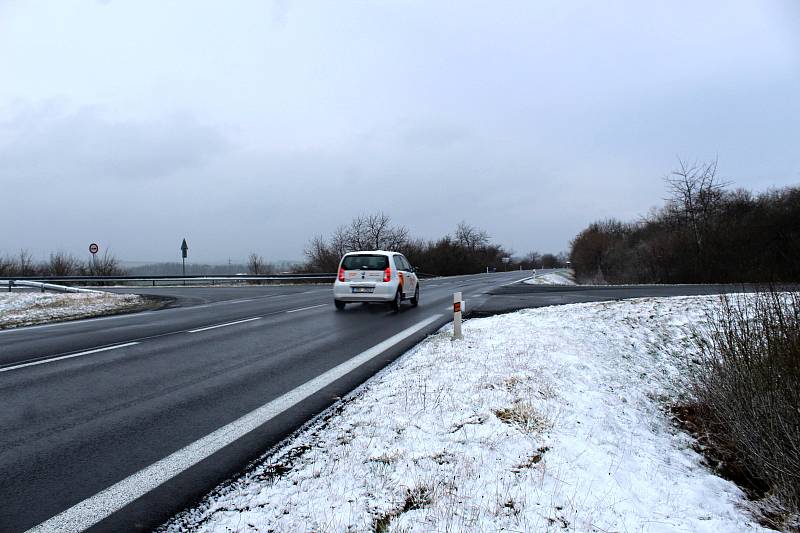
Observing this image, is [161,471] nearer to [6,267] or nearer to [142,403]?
[142,403]

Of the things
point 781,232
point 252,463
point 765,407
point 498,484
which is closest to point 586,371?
point 765,407

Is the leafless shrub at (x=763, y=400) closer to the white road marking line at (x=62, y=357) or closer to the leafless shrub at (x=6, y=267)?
the white road marking line at (x=62, y=357)

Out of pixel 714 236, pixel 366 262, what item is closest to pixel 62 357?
pixel 366 262

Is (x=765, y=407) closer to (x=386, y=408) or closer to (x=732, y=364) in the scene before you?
(x=732, y=364)

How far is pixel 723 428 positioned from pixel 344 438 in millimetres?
4626

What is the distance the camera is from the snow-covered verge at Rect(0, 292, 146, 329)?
46.3 feet

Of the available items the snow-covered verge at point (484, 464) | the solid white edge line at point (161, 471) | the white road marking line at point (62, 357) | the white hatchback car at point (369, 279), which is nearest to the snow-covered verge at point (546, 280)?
the white hatchback car at point (369, 279)

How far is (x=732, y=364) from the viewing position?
5555 mm

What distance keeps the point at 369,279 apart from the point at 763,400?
10.1 metres

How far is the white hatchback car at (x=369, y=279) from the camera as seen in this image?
13.6m

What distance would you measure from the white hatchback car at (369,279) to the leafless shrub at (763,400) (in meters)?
8.58

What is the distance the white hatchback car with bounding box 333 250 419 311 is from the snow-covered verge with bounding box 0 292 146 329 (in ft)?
26.4

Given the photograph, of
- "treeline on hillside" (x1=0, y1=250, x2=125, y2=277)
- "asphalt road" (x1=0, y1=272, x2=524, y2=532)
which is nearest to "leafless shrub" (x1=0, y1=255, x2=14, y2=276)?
"treeline on hillside" (x1=0, y1=250, x2=125, y2=277)

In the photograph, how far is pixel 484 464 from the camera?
11.5 ft
